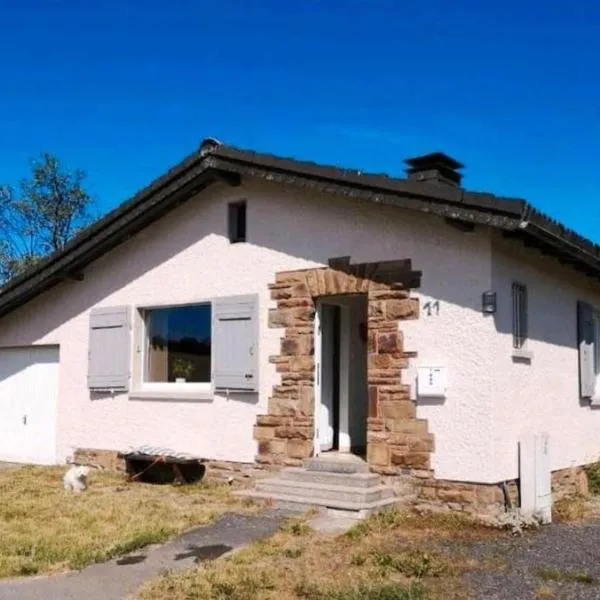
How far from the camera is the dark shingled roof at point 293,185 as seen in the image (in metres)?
7.90

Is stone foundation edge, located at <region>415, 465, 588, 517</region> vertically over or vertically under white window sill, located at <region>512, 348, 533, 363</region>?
under

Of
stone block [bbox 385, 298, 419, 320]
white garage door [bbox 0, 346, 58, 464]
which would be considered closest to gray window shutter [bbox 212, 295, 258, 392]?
stone block [bbox 385, 298, 419, 320]

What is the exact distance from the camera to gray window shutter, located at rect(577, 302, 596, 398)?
10.4m

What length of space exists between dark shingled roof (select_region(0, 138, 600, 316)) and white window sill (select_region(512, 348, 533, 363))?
1243mm

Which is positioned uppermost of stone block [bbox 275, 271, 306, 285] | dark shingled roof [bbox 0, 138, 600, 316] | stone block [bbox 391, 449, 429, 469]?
dark shingled roof [bbox 0, 138, 600, 316]

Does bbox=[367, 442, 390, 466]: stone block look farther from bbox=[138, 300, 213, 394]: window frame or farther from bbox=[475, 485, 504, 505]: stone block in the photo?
bbox=[138, 300, 213, 394]: window frame

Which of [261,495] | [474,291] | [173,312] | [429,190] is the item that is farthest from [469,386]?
[173,312]

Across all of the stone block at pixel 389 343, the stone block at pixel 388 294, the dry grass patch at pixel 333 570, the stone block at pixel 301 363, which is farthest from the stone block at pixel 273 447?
the stone block at pixel 388 294

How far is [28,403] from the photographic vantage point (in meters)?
13.2

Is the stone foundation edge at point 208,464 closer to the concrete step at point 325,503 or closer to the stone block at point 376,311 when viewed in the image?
the concrete step at point 325,503

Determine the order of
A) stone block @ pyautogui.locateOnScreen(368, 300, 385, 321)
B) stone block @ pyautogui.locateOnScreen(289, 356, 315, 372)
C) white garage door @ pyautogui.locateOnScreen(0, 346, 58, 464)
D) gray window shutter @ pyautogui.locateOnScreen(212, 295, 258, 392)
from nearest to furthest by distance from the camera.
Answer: stone block @ pyautogui.locateOnScreen(368, 300, 385, 321) < stone block @ pyautogui.locateOnScreen(289, 356, 315, 372) < gray window shutter @ pyautogui.locateOnScreen(212, 295, 258, 392) < white garage door @ pyautogui.locateOnScreen(0, 346, 58, 464)

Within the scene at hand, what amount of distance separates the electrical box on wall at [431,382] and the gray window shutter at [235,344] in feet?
7.89

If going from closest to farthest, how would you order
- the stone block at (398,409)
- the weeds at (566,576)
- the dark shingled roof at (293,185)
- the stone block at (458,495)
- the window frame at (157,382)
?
the weeds at (566,576), the dark shingled roof at (293,185), the stone block at (458,495), the stone block at (398,409), the window frame at (157,382)

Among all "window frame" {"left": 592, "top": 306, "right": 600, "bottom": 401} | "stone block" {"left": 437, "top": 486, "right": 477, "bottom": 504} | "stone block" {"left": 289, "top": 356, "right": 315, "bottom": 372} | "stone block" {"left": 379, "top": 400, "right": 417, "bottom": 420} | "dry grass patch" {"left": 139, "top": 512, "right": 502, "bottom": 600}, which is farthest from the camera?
"window frame" {"left": 592, "top": 306, "right": 600, "bottom": 401}
